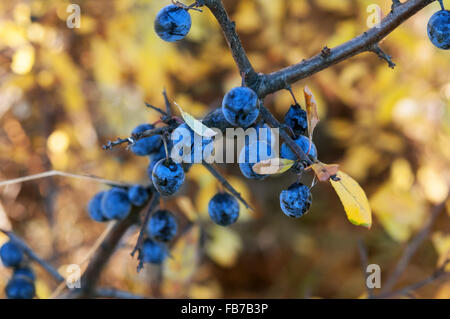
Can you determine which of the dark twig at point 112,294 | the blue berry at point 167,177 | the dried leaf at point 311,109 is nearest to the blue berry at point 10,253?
the dark twig at point 112,294

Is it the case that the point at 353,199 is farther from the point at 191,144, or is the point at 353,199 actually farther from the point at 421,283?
the point at 421,283

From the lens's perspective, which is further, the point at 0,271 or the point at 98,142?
the point at 98,142

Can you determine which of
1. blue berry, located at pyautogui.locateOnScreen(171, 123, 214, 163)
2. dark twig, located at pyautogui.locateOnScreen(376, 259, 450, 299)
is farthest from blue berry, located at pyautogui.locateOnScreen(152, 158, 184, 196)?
dark twig, located at pyautogui.locateOnScreen(376, 259, 450, 299)

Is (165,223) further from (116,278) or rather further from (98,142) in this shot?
(98,142)

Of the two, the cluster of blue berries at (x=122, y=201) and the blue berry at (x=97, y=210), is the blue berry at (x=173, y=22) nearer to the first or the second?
the cluster of blue berries at (x=122, y=201)

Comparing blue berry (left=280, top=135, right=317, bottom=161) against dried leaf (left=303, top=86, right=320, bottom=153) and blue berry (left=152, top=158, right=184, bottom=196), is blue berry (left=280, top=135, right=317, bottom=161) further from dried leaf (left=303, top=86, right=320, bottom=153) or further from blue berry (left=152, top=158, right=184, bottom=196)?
blue berry (left=152, top=158, right=184, bottom=196)

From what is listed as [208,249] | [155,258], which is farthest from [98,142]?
[155,258]
